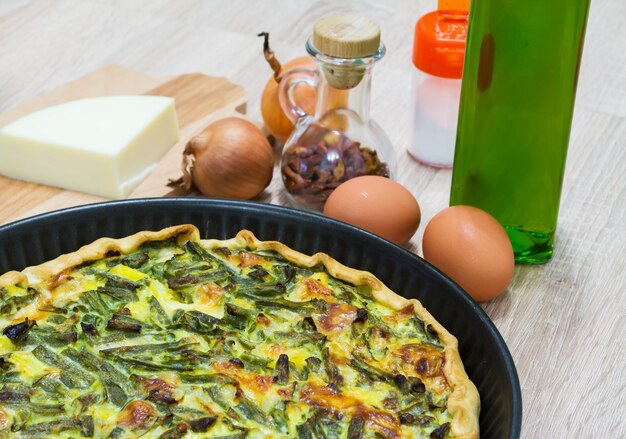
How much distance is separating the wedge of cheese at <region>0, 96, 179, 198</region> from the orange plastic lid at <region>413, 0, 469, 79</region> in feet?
2.93

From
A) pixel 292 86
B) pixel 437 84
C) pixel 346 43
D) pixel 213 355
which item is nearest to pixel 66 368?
pixel 213 355

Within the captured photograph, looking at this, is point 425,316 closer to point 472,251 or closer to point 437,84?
point 472,251

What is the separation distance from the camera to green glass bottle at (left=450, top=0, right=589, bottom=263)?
2.60 meters

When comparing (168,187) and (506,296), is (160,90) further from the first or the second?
(506,296)

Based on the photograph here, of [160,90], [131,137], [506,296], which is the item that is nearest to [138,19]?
[160,90]

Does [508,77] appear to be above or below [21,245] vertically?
above

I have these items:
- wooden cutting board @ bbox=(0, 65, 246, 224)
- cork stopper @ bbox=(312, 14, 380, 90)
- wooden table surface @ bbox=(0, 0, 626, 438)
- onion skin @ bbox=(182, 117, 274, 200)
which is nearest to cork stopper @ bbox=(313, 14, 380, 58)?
cork stopper @ bbox=(312, 14, 380, 90)

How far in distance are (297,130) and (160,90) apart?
0.79 meters

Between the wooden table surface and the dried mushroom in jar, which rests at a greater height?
the dried mushroom in jar

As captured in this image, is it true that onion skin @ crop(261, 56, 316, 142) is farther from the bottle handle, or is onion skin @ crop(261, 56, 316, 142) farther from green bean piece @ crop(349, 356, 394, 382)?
green bean piece @ crop(349, 356, 394, 382)

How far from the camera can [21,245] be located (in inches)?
102

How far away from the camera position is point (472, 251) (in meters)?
2.62

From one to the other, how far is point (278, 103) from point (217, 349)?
1286 mm

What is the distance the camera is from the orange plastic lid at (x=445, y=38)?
3.10 m
